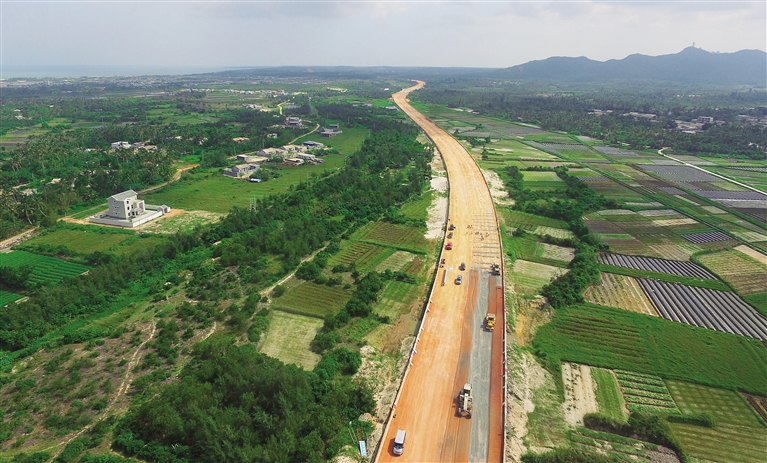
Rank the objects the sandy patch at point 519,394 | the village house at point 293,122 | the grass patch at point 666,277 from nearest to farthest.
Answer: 1. the sandy patch at point 519,394
2. the grass patch at point 666,277
3. the village house at point 293,122

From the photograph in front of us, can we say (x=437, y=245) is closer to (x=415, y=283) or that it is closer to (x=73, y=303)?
(x=415, y=283)

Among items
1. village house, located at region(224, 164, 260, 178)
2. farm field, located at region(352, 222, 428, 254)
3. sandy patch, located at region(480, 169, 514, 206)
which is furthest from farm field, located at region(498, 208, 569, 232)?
village house, located at region(224, 164, 260, 178)

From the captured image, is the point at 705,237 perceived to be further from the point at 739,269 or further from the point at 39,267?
the point at 39,267

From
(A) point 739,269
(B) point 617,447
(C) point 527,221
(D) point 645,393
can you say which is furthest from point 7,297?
(A) point 739,269

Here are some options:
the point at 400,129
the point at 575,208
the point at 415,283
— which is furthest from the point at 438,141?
the point at 415,283

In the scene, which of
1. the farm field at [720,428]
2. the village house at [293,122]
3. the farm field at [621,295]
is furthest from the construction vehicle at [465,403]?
the village house at [293,122]

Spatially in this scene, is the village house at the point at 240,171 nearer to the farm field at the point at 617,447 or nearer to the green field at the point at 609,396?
the green field at the point at 609,396

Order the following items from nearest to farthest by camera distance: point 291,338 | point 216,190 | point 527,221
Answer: point 291,338 < point 527,221 < point 216,190
